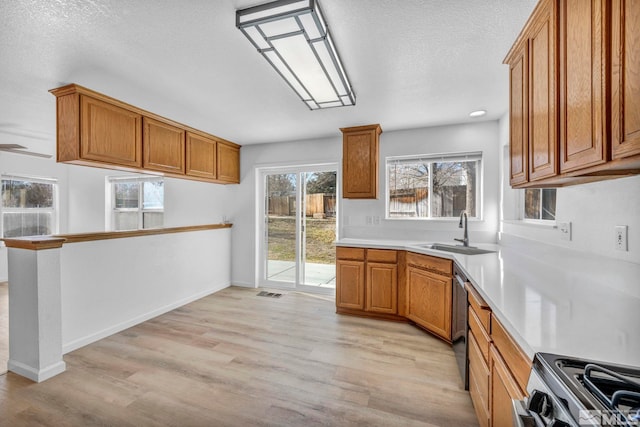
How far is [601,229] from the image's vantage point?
1565 mm

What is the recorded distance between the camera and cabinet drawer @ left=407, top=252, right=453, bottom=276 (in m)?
2.64

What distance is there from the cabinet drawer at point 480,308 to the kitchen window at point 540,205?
47.5 inches

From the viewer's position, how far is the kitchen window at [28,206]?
4907 millimetres

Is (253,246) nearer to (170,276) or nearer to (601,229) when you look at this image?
(170,276)

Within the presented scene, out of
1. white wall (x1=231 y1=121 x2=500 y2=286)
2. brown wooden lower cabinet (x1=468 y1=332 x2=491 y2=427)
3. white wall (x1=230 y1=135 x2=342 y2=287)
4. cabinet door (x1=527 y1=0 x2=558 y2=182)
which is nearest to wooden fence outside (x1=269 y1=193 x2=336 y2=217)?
white wall (x1=231 y1=121 x2=500 y2=286)

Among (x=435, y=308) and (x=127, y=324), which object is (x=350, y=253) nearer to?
(x=435, y=308)

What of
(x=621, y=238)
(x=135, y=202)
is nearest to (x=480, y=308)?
(x=621, y=238)

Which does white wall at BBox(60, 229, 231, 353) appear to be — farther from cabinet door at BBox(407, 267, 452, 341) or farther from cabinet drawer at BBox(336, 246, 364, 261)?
cabinet door at BBox(407, 267, 452, 341)

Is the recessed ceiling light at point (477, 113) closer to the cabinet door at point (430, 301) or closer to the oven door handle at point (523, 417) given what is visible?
the cabinet door at point (430, 301)

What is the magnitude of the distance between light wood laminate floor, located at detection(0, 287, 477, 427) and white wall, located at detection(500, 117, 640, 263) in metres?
1.26

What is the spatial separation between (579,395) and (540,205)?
253 cm

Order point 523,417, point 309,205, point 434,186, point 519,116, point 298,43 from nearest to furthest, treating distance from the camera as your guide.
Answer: point 523,417 → point 298,43 → point 519,116 → point 434,186 → point 309,205

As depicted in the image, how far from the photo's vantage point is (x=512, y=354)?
3.61ft

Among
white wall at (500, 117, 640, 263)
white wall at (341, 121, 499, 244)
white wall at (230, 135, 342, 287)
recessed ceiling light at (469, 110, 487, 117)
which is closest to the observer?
white wall at (500, 117, 640, 263)
